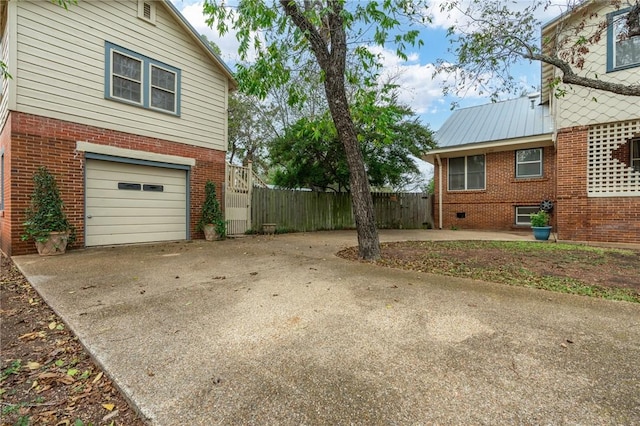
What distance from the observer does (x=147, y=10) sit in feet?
24.2

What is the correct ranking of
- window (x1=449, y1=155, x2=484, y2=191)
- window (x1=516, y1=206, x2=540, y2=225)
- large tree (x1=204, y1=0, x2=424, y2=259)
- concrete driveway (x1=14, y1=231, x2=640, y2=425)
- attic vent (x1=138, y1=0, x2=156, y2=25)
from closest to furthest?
concrete driveway (x1=14, y1=231, x2=640, y2=425) → large tree (x1=204, y1=0, x2=424, y2=259) → attic vent (x1=138, y1=0, x2=156, y2=25) → window (x1=516, y1=206, x2=540, y2=225) → window (x1=449, y1=155, x2=484, y2=191)

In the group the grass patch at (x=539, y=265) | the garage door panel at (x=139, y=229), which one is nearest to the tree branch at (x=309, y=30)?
the grass patch at (x=539, y=265)

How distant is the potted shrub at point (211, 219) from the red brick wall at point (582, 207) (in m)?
9.12

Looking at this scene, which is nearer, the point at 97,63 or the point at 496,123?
the point at 97,63

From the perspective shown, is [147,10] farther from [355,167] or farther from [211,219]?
[355,167]

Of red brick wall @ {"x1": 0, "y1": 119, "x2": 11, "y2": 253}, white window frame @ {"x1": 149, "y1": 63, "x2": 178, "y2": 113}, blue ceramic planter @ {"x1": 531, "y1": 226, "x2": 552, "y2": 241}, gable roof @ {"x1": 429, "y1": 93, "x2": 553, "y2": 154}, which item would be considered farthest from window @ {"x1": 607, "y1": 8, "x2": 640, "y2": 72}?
red brick wall @ {"x1": 0, "y1": 119, "x2": 11, "y2": 253}

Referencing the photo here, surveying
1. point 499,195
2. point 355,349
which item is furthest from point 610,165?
point 355,349

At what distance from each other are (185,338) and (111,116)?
21.8 feet

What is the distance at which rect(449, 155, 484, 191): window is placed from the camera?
12.3 meters

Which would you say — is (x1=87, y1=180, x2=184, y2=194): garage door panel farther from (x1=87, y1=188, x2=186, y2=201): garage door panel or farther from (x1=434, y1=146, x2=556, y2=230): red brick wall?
(x1=434, y1=146, x2=556, y2=230): red brick wall

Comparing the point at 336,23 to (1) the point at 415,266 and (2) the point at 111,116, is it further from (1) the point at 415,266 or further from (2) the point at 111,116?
(2) the point at 111,116

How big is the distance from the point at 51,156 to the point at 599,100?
1235 cm

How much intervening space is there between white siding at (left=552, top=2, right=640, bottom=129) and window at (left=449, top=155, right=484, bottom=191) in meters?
4.62

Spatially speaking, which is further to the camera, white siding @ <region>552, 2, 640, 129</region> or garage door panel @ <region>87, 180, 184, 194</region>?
white siding @ <region>552, 2, 640, 129</region>
